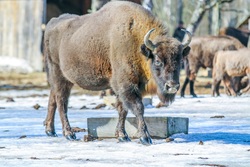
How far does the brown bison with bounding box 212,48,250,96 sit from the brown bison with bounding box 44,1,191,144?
10.4m

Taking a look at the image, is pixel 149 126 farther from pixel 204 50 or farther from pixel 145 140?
pixel 204 50

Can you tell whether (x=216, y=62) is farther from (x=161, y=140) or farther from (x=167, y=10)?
(x=167, y=10)

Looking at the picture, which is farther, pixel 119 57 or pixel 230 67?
pixel 230 67

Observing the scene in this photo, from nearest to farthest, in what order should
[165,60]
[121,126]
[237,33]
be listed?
[165,60] < [121,126] < [237,33]

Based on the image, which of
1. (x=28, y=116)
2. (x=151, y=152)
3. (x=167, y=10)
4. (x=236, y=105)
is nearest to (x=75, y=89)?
(x=236, y=105)

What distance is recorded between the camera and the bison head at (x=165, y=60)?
38.3 feet

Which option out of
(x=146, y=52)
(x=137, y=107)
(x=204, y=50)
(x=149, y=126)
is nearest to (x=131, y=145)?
(x=137, y=107)

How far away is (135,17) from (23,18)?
77.3 ft

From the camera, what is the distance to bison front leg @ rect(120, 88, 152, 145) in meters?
11.9

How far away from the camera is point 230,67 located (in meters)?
23.5

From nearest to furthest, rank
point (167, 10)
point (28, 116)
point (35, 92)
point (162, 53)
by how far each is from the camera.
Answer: point (162, 53) → point (28, 116) → point (35, 92) → point (167, 10)

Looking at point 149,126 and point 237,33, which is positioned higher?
point 149,126

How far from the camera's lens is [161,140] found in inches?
486

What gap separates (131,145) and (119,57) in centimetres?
130
